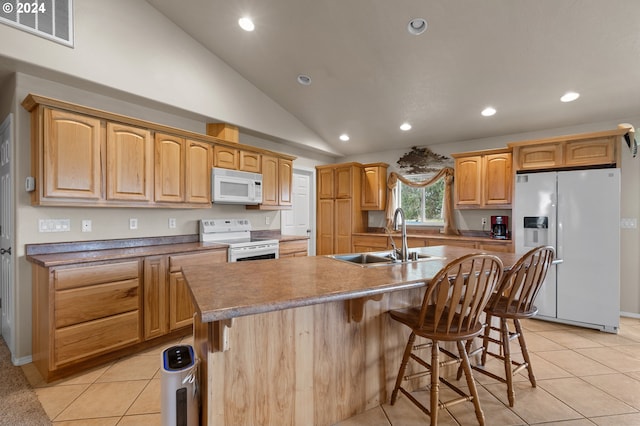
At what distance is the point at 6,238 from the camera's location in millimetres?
2705

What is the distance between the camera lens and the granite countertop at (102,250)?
2.30 metres

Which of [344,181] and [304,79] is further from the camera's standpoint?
[344,181]

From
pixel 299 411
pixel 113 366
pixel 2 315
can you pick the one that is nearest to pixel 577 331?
pixel 299 411

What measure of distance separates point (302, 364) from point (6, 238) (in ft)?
9.82

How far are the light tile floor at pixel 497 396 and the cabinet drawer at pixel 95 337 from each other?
170 millimetres

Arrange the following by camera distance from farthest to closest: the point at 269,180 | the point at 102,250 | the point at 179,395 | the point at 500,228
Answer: the point at 269,180, the point at 500,228, the point at 102,250, the point at 179,395

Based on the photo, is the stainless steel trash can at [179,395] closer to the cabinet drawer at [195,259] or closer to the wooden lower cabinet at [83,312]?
the wooden lower cabinet at [83,312]

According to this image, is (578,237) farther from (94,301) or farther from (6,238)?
(6,238)

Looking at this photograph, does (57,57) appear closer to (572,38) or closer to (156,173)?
(156,173)

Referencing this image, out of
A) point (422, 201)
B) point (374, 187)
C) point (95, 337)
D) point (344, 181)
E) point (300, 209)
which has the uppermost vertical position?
point (344, 181)

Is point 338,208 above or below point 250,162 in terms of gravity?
below

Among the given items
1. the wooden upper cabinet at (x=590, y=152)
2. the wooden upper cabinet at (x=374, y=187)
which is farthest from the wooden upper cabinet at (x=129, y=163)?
the wooden upper cabinet at (x=590, y=152)

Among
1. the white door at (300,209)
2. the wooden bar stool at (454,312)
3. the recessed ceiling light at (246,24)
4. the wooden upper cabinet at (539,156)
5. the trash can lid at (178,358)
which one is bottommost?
the trash can lid at (178,358)

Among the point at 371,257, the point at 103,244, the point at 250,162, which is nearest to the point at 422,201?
the point at 250,162
